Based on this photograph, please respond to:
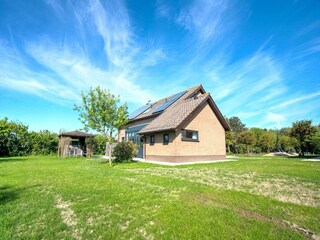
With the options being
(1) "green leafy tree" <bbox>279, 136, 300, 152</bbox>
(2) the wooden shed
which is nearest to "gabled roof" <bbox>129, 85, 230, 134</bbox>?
(2) the wooden shed

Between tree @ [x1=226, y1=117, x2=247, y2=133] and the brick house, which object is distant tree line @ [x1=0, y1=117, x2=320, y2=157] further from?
tree @ [x1=226, y1=117, x2=247, y2=133]

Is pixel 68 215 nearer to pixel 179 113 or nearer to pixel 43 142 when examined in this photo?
pixel 179 113

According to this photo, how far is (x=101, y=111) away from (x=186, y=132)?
7.53 meters

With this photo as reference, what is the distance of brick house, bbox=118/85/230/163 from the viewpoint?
53.2ft

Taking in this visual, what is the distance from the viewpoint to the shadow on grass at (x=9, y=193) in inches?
216

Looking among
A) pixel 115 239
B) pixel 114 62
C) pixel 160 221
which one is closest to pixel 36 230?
pixel 115 239

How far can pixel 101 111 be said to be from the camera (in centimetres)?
1507

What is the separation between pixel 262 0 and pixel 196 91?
10924 millimetres

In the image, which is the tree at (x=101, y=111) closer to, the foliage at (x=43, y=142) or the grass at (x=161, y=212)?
the grass at (x=161, y=212)

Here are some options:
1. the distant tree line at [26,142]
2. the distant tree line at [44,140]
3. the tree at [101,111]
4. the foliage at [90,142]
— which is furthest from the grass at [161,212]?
the distant tree line at [26,142]

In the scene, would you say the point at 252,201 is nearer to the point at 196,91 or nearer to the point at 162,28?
the point at 162,28

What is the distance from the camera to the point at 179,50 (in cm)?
1733

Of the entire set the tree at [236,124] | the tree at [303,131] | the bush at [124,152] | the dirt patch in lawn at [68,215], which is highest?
the tree at [236,124]

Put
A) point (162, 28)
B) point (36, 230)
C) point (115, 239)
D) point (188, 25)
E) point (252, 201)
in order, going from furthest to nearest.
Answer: point (162, 28), point (188, 25), point (252, 201), point (36, 230), point (115, 239)
